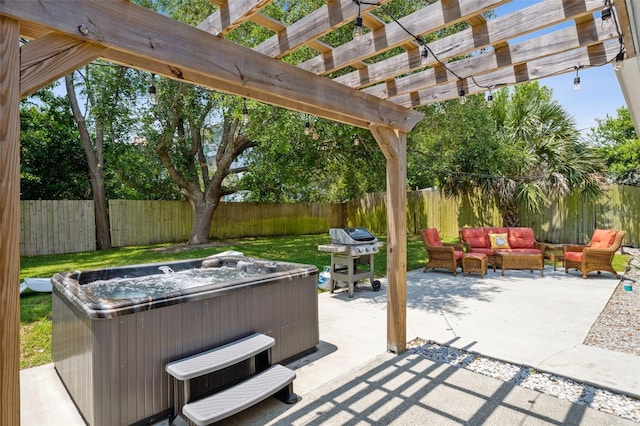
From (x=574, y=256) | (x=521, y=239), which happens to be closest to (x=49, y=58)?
(x=574, y=256)

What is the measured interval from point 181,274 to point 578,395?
13.0ft

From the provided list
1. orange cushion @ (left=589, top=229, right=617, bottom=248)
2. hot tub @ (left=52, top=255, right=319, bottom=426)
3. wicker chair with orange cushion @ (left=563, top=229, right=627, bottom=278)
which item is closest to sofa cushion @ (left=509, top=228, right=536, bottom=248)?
wicker chair with orange cushion @ (left=563, top=229, right=627, bottom=278)

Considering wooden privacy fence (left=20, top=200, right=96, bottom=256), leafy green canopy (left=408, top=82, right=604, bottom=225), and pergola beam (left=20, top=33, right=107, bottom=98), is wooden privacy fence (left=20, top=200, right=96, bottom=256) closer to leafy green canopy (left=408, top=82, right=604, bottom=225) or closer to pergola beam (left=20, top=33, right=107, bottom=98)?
leafy green canopy (left=408, top=82, right=604, bottom=225)

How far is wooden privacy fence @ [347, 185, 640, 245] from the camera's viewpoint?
9062 millimetres

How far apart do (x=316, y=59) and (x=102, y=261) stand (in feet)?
24.5

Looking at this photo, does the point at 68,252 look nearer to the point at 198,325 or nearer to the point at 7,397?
the point at 198,325

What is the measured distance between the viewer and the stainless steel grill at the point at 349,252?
18.1 ft

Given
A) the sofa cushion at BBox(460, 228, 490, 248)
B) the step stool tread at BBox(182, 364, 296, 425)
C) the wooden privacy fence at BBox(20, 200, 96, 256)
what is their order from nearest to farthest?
the step stool tread at BBox(182, 364, 296, 425) → the sofa cushion at BBox(460, 228, 490, 248) → the wooden privacy fence at BBox(20, 200, 96, 256)

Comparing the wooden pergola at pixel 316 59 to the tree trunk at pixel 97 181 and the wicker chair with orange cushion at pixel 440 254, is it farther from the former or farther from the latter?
the tree trunk at pixel 97 181

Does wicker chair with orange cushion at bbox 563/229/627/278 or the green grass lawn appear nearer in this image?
the green grass lawn

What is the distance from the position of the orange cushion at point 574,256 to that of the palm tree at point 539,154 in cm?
235

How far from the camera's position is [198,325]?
264 cm

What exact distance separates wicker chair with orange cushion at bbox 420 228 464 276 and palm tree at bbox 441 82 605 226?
263 centimetres

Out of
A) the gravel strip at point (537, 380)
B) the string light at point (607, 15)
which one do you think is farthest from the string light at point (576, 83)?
the gravel strip at point (537, 380)
